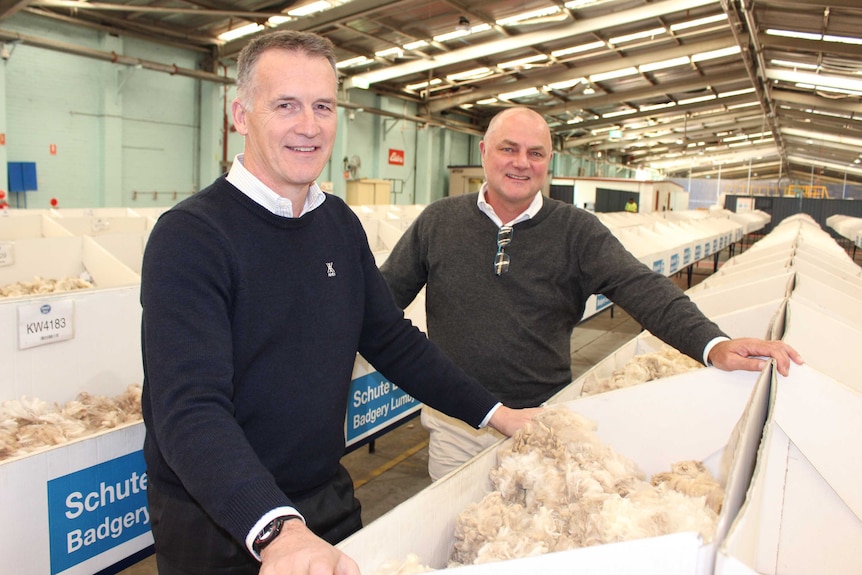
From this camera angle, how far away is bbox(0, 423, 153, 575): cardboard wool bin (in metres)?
1.96

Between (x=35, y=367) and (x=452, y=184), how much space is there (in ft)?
55.3

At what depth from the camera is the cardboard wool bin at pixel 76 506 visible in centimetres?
196

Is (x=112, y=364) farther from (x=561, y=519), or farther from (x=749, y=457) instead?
(x=749, y=457)

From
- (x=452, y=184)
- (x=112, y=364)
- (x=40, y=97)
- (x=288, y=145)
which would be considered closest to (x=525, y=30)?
(x=452, y=184)

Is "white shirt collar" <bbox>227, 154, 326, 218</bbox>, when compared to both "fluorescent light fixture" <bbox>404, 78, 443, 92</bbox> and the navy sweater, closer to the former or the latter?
the navy sweater

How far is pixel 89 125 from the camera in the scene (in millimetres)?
10594

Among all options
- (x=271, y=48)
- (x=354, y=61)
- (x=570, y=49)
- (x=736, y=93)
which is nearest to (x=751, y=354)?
(x=271, y=48)

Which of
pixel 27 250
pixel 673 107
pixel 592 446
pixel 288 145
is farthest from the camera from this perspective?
pixel 673 107

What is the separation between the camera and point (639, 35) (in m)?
13.5

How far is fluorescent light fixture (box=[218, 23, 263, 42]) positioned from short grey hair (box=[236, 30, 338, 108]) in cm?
1089

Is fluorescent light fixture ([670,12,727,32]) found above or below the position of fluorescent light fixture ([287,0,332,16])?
above

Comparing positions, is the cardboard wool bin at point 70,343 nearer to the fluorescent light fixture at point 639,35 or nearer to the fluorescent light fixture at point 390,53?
the fluorescent light fixture at point 390,53

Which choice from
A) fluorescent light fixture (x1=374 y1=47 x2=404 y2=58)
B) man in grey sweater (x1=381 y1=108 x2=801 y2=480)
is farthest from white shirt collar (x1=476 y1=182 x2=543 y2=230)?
fluorescent light fixture (x1=374 y1=47 x2=404 y2=58)

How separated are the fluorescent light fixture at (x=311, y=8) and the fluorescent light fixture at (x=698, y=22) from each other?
23.2 feet
